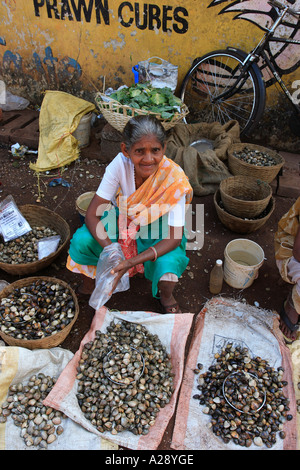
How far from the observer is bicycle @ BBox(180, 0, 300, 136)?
3.85 meters

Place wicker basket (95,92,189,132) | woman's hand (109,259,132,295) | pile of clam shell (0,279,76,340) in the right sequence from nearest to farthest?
woman's hand (109,259,132,295), pile of clam shell (0,279,76,340), wicker basket (95,92,189,132)

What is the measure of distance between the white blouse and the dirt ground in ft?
2.64

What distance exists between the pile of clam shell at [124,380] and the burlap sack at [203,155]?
2033 millimetres

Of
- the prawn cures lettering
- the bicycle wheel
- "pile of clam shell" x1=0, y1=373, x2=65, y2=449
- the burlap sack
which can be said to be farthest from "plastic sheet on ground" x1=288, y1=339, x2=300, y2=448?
the prawn cures lettering

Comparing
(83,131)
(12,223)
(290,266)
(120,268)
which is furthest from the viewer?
(83,131)

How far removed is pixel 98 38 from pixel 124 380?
429 centimetres

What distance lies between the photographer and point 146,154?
1.98 metres

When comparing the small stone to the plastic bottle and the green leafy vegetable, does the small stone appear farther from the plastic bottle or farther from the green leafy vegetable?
the green leafy vegetable

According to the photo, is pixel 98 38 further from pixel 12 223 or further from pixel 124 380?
pixel 124 380

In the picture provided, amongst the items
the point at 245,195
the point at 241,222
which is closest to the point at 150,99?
the point at 245,195

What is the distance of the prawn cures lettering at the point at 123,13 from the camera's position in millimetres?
4027

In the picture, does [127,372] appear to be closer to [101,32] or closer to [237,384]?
[237,384]

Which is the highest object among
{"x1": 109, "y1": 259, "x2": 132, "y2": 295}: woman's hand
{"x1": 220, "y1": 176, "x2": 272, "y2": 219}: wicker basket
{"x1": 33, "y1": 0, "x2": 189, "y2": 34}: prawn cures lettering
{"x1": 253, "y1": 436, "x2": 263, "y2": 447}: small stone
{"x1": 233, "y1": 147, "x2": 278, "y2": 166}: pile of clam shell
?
{"x1": 33, "y1": 0, "x2": 189, "y2": 34}: prawn cures lettering

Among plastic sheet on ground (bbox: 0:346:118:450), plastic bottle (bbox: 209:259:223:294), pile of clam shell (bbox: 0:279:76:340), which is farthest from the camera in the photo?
plastic bottle (bbox: 209:259:223:294)
